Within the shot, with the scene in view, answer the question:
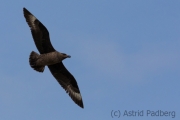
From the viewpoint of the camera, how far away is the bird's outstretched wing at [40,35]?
42.6ft

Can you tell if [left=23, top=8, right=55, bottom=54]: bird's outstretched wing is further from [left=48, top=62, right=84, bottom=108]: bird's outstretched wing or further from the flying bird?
[left=48, top=62, right=84, bottom=108]: bird's outstretched wing

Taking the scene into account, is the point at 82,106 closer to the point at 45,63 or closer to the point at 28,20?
the point at 45,63

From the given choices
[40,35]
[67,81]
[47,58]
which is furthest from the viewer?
[67,81]

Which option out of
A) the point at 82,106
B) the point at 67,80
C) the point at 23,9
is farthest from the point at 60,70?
the point at 23,9

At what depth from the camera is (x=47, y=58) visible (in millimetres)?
12727

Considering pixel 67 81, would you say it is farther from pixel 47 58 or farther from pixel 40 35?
pixel 40 35

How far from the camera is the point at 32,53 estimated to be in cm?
1282

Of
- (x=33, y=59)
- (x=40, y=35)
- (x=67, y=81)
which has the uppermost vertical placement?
(x=40, y=35)

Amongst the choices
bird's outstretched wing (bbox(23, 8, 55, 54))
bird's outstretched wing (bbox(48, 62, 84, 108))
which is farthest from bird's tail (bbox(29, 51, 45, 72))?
bird's outstretched wing (bbox(48, 62, 84, 108))

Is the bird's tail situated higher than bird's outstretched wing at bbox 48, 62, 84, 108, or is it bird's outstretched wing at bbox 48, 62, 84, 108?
the bird's tail

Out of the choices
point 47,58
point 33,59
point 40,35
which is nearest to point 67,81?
point 47,58

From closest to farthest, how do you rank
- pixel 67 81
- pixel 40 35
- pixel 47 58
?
1. pixel 47 58
2. pixel 40 35
3. pixel 67 81

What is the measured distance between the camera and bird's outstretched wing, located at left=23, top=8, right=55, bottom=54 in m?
13.0

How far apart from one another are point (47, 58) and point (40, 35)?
736 mm
